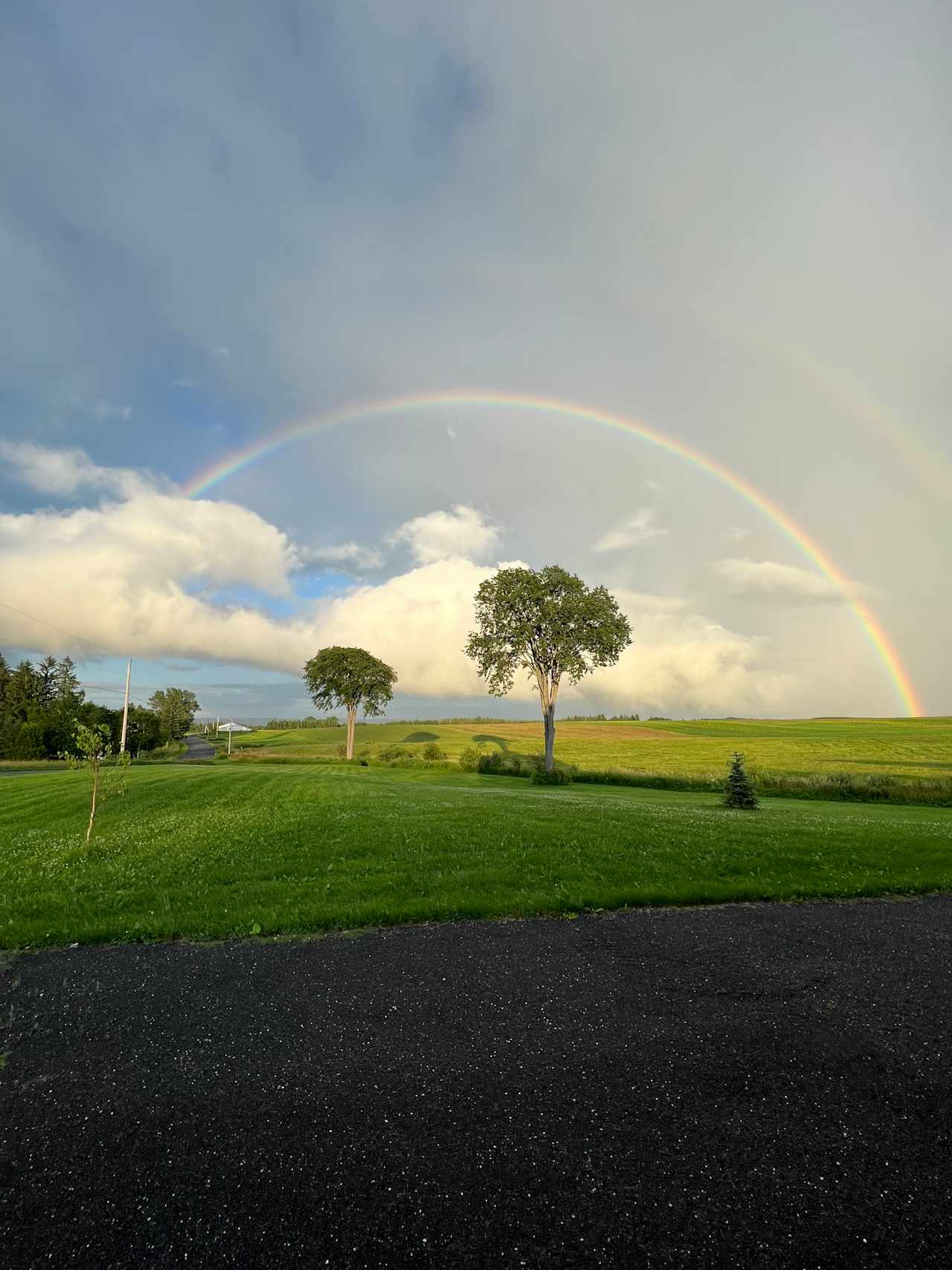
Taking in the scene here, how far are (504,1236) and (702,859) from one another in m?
11.3

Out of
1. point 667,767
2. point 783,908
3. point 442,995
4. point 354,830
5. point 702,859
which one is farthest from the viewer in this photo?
point 667,767

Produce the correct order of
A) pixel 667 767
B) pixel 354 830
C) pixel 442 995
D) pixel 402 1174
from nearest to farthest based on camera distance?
pixel 402 1174 < pixel 442 995 < pixel 354 830 < pixel 667 767

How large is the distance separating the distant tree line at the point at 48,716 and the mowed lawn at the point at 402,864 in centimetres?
5127

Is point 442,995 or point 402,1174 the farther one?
point 442,995

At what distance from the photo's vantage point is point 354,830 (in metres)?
17.6

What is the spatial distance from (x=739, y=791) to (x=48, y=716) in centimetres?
8991

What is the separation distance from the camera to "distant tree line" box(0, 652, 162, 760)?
2911 inches

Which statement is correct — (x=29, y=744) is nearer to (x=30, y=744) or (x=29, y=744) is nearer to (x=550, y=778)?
(x=30, y=744)

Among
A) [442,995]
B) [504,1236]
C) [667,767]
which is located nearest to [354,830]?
[442,995]

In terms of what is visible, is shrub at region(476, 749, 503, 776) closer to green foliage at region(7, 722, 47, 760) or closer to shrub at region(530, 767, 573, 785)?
shrub at region(530, 767, 573, 785)

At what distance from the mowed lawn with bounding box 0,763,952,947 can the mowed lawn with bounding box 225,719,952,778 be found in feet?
104

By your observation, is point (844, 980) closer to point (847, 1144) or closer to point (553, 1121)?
point (847, 1144)

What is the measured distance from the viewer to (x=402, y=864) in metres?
13.3

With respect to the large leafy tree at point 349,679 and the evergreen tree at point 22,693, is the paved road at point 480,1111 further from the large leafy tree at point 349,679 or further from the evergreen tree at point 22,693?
the evergreen tree at point 22,693
